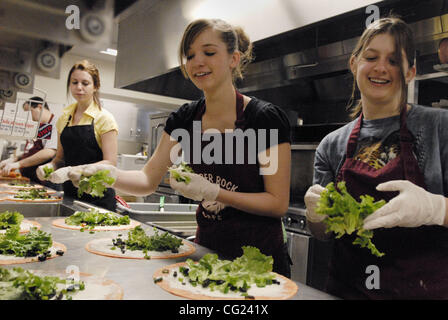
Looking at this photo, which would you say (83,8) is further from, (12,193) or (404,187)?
(404,187)

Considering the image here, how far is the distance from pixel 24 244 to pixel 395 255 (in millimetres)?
1374

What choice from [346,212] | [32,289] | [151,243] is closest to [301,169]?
[151,243]

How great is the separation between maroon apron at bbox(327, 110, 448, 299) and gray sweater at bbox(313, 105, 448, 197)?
32 mm

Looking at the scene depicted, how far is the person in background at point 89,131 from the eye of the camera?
8.73ft

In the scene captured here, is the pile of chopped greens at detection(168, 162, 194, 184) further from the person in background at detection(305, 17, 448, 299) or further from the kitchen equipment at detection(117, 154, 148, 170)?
the kitchen equipment at detection(117, 154, 148, 170)

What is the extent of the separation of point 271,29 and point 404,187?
70.5 inches

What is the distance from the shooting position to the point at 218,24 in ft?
5.64

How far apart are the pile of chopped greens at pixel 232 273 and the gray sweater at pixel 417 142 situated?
0.58 metres

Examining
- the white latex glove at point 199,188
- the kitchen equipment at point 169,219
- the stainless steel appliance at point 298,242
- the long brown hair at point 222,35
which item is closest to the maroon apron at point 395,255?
the white latex glove at point 199,188

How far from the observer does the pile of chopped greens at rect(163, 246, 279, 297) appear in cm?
108

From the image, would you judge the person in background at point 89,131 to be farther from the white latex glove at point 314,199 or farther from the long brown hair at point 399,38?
the long brown hair at point 399,38
